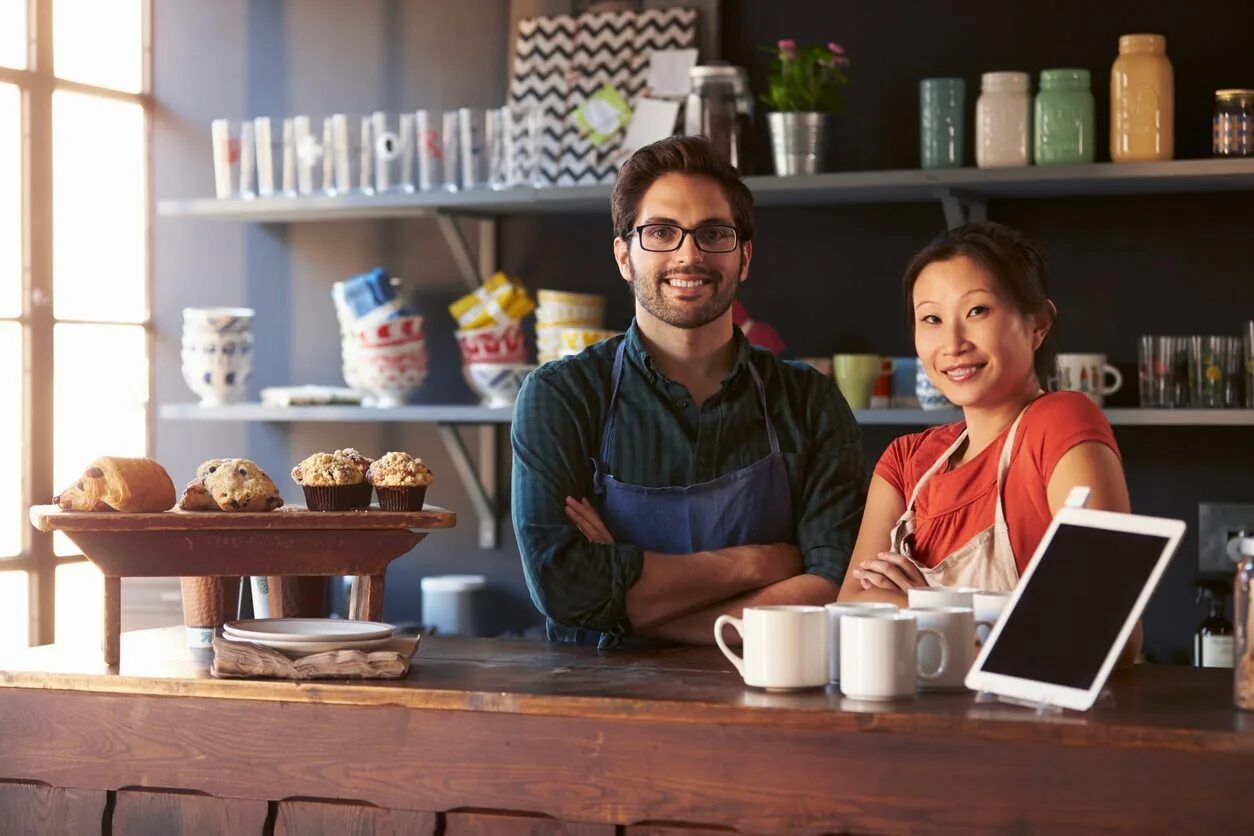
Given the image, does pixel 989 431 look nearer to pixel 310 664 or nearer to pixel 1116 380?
pixel 310 664

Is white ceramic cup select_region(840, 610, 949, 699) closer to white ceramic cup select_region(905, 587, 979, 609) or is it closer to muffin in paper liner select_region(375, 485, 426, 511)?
white ceramic cup select_region(905, 587, 979, 609)

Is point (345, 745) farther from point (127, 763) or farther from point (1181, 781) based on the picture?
point (1181, 781)

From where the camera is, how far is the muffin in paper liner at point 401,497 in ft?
6.86

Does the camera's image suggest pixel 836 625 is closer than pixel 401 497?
Yes

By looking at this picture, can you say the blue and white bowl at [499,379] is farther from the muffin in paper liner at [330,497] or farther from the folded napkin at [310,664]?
the folded napkin at [310,664]

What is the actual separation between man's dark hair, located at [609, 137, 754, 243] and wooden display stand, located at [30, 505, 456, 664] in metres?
0.65

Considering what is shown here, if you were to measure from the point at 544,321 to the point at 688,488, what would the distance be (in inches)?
51.5

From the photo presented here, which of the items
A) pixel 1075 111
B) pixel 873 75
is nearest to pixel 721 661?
pixel 1075 111

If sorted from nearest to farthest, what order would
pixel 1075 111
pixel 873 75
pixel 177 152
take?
pixel 1075 111 < pixel 873 75 < pixel 177 152

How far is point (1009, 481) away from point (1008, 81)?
1.45 m

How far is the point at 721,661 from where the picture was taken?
6.70ft

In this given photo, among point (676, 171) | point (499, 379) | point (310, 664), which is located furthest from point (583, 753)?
point (499, 379)

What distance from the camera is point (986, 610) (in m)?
1.78

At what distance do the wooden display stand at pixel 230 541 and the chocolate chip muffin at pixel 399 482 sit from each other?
0.03m
